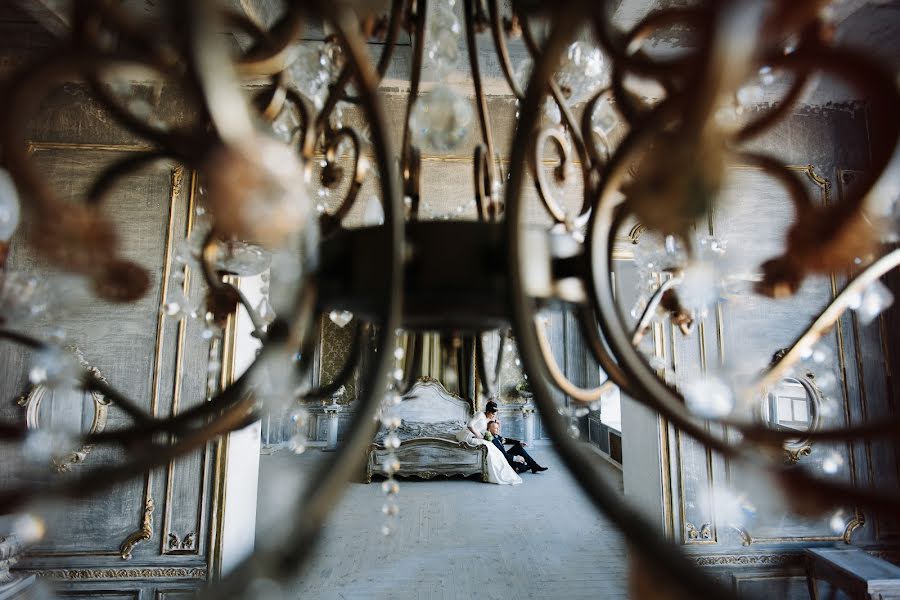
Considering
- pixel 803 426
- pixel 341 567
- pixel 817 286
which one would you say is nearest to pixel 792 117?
pixel 817 286

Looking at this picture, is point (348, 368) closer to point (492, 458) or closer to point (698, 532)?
point (698, 532)

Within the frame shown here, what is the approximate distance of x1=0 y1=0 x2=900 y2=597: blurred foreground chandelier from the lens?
0.30 metres

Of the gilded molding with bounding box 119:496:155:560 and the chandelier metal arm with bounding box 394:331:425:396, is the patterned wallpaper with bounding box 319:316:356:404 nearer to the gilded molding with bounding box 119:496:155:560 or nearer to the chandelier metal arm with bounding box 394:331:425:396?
the gilded molding with bounding box 119:496:155:560

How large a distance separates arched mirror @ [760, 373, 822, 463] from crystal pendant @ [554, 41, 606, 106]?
2.16 meters

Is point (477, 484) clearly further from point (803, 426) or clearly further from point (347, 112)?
point (347, 112)

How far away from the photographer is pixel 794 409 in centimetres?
396

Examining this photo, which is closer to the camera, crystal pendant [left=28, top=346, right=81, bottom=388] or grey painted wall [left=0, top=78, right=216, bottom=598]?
crystal pendant [left=28, top=346, right=81, bottom=388]

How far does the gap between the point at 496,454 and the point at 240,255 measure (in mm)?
5357

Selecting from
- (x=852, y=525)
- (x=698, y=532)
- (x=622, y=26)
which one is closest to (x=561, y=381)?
(x=622, y=26)

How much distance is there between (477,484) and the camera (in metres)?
5.41

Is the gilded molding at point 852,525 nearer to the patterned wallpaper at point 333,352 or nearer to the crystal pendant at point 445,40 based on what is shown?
the crystal pendant at point 445,40

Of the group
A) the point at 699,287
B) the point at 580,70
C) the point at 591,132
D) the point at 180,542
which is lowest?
the point at 180,542

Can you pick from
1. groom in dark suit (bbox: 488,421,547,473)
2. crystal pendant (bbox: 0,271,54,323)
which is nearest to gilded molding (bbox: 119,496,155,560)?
crystal pendant (bbox: 0,271,54,323)

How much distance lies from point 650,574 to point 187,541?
308 cm
